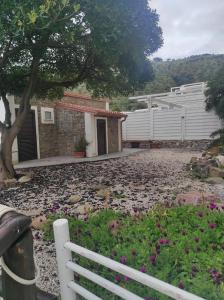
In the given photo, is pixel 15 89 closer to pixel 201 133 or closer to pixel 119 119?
pixel 119 119

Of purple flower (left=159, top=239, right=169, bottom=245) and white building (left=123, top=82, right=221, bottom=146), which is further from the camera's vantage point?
white building (left=123, top=82, right=221, bottom=146)

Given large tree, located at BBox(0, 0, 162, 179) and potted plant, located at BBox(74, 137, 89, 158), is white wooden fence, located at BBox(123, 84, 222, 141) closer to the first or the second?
potted plant, located at BBox(74, 137, 89, 158)

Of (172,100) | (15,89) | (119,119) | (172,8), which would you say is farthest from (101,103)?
(172,8)

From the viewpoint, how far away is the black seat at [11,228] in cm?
163

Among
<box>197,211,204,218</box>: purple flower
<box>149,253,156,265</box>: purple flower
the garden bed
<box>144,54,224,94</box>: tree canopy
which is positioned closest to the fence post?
the garden bed

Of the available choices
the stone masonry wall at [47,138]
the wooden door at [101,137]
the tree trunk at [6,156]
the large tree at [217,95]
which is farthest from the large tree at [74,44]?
the large tree at [217,95]

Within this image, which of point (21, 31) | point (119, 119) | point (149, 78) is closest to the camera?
point (21, 31)

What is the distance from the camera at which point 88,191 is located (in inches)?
232

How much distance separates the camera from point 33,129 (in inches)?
488

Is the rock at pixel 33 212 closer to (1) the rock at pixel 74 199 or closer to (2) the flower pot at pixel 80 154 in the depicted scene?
(1) the rock at pixel 74 199

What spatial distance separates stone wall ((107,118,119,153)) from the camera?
14398 mm

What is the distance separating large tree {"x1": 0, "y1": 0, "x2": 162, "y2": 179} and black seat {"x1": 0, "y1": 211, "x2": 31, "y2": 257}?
11.6 ft

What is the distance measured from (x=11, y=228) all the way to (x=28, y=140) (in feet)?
35.9

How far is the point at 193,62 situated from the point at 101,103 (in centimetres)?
1849
